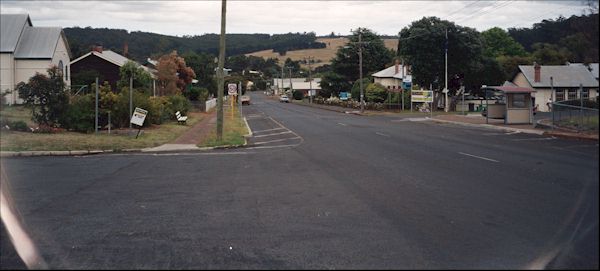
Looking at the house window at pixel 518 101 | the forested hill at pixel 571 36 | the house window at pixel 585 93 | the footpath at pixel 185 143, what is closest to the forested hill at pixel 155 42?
the footpath at pixel 185 143

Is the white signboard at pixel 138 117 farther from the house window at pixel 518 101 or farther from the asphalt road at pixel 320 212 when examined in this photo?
the house window at pixel 518 101

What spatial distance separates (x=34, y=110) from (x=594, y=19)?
22.4 metres

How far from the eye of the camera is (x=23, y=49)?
113 ft

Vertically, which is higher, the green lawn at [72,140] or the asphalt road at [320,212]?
the green lawn at [72,140]

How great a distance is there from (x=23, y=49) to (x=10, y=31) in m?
1.59

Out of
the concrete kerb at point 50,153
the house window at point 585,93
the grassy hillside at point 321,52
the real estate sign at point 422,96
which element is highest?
the grassy hillside at point 321,52

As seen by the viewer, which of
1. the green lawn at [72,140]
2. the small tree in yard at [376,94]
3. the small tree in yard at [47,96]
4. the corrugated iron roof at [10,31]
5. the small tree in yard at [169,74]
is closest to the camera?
the green lawn at [72,140]

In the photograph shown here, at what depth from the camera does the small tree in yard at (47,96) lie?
72.8ft

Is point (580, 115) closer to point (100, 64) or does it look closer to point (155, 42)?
point (155, 42)

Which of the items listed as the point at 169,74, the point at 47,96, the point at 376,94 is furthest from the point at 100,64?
the point at 47,96

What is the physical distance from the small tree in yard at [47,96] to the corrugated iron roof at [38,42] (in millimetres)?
12358

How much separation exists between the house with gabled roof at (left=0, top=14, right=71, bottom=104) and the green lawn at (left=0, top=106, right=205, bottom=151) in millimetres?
6551

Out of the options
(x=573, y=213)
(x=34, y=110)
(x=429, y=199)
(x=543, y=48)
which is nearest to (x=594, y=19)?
(x=573, y=213)

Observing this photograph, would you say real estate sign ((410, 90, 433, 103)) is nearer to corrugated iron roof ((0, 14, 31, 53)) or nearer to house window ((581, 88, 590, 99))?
corrugated iron roof ((0, 14, 31, 53))
